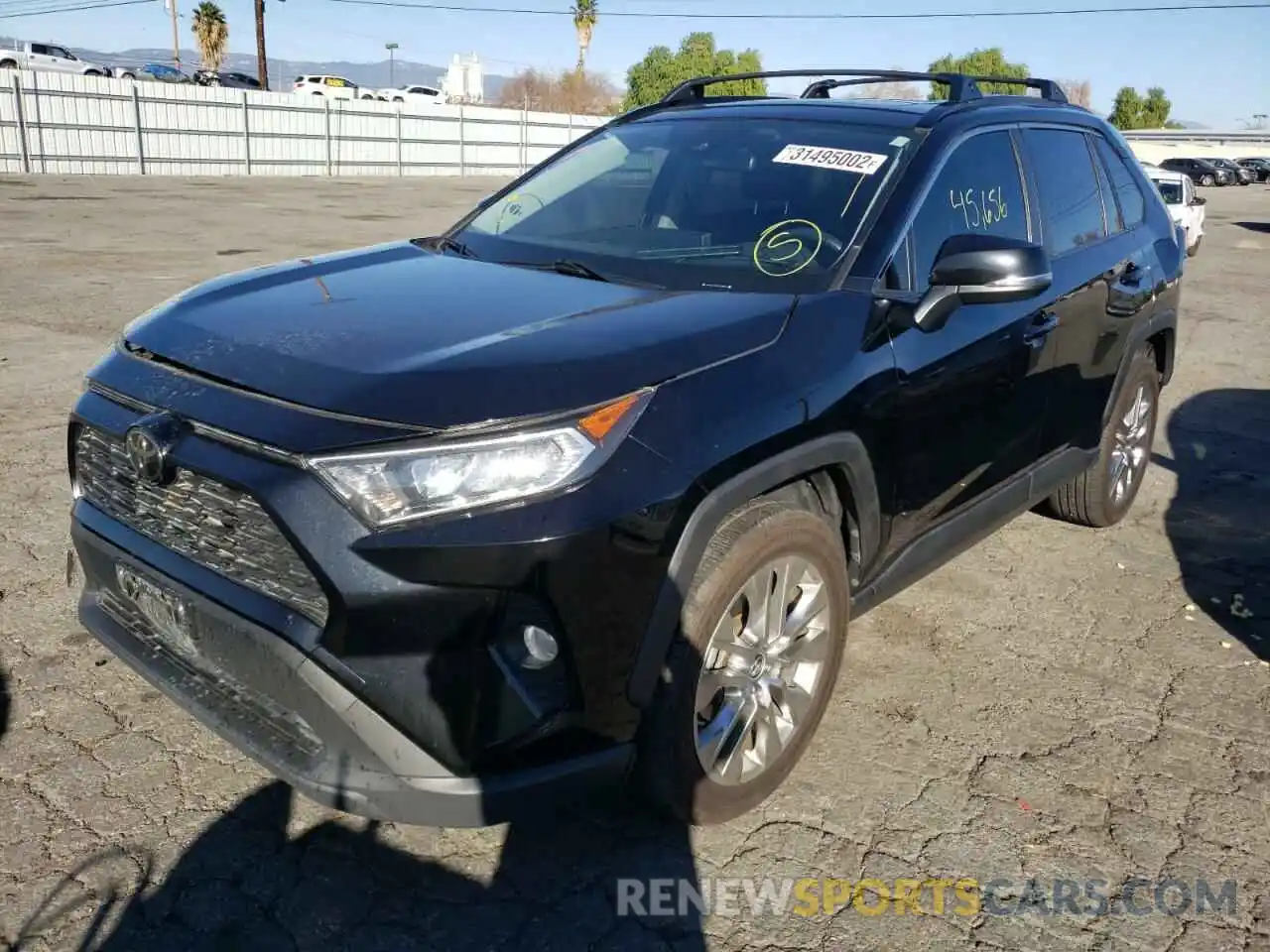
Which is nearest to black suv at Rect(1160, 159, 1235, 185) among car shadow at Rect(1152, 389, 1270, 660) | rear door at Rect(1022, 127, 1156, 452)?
car shadow at Rect(1152, 389, 1270, 660)

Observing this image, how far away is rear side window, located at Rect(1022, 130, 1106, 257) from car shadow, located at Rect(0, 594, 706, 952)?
2693mm

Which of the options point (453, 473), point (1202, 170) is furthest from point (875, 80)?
point (1202, 170)

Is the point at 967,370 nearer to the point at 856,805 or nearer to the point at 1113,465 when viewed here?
Result: the point at 856,805

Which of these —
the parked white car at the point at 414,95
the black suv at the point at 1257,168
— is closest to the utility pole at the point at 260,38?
the parked white car at the point at 414,95

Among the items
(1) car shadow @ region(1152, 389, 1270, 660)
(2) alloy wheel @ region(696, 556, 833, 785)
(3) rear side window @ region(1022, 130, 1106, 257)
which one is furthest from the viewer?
(1) car shadow @ region(1152, 389, 1270, 660)

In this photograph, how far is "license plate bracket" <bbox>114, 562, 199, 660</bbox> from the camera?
240 cm

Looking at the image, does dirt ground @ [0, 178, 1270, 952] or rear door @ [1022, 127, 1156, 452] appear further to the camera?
rear door @ [1022, 127, 1156, 452]

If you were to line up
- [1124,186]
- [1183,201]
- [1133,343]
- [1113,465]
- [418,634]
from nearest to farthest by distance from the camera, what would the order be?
[418,634] → [1133,343] → [1124,186] → [1113,465] → [1183,201]

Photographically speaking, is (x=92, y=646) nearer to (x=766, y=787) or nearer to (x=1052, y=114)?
(x=766, y=787)

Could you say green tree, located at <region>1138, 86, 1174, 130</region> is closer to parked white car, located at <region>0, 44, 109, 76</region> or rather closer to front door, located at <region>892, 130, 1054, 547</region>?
parked white car, located at <region>0, 44, 109, 76</region>

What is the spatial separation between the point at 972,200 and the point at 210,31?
55753mm

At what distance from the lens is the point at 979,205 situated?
140 inches

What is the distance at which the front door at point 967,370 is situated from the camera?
121 inches

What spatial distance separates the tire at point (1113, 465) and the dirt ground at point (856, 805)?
142 millimetres
